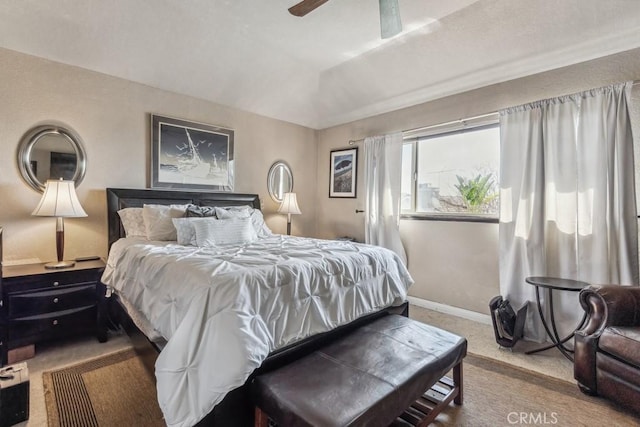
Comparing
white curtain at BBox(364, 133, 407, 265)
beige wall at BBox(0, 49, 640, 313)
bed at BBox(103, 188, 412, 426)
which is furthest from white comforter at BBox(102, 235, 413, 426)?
white curtain at BBox(364, 133, 407, 265)

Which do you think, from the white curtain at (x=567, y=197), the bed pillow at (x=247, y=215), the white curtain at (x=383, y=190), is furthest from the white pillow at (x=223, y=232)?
the white curtain at (x=567, y=197)

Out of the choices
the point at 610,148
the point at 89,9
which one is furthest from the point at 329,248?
the point at 89,9

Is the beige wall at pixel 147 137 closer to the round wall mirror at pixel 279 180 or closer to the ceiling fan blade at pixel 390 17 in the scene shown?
the round wall mirror at pixel 279 180

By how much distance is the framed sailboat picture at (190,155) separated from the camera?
136 inches

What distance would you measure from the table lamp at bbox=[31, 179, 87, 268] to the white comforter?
61 centimetres

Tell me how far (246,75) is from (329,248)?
2502 millimetres

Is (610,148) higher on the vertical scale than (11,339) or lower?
higher

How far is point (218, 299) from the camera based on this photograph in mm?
1449

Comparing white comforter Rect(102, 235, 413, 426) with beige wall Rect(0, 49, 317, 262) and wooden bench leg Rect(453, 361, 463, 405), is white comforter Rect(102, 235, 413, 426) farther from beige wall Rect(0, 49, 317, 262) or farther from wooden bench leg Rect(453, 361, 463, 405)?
beige wall Rect(0, 49, 317, 262)

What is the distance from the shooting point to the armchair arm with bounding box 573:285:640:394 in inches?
74.9

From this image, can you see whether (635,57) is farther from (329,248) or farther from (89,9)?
(89,9)

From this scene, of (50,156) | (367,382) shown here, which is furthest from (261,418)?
(50,156)

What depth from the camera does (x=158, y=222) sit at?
2.94 metres

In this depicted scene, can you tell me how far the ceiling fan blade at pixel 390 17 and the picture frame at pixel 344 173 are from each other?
8.26 feet
